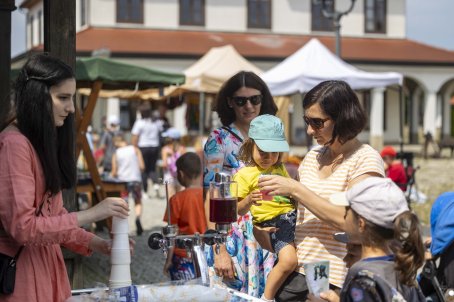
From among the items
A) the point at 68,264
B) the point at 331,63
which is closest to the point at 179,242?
the point at 68,264

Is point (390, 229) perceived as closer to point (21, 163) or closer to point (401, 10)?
point (21, 163)

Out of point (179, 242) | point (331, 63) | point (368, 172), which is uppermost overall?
point (331, 63)

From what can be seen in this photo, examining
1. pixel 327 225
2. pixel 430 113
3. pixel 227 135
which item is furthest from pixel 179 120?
pixel 327 225

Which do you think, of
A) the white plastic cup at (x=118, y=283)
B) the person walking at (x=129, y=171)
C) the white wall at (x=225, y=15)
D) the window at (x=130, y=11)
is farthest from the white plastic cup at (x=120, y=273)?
the white wall at (x=225, y=15)

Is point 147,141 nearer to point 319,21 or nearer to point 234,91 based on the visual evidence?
point 234,91

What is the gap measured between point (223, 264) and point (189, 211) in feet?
6.43

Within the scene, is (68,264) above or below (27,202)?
below

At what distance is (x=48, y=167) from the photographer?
2990 mm

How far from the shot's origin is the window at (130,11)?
40150 mm

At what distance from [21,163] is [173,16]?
38803 millimetres

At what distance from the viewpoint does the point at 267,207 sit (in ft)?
13.0

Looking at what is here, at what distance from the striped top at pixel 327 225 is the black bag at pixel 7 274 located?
1.35 meters

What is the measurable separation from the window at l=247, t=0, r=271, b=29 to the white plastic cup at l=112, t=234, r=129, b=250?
130 ft

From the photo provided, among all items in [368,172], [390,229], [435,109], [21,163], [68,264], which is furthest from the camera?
[435,109]
